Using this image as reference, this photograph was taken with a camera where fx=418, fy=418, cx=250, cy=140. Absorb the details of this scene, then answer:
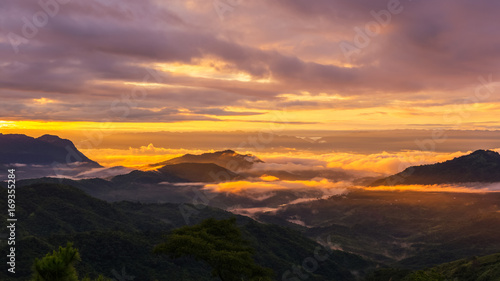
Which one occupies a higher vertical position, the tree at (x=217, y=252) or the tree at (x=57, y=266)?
the tree at (x=57, y=266)

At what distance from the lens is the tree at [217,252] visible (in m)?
78.6

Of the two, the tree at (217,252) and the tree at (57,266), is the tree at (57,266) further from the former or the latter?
the tree at (217,252)

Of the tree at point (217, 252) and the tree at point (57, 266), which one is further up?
the tree at point (57, 266)

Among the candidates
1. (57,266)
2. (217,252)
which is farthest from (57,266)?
(217,252)

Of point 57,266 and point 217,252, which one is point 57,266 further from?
point 217,252

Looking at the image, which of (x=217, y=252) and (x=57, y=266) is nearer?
(x=57, y=266)

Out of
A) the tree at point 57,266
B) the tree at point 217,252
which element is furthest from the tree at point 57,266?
the tree at point 217,252

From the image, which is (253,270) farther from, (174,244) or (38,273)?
(38,273)

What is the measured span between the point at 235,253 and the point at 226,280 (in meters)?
5.46

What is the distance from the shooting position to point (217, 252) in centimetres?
7969

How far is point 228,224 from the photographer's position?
309 ft

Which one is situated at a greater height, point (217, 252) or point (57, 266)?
point (57, 266)

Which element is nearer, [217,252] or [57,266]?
[57,266]

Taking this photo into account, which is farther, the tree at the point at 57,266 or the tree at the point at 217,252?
the tree at the point at 217,252
